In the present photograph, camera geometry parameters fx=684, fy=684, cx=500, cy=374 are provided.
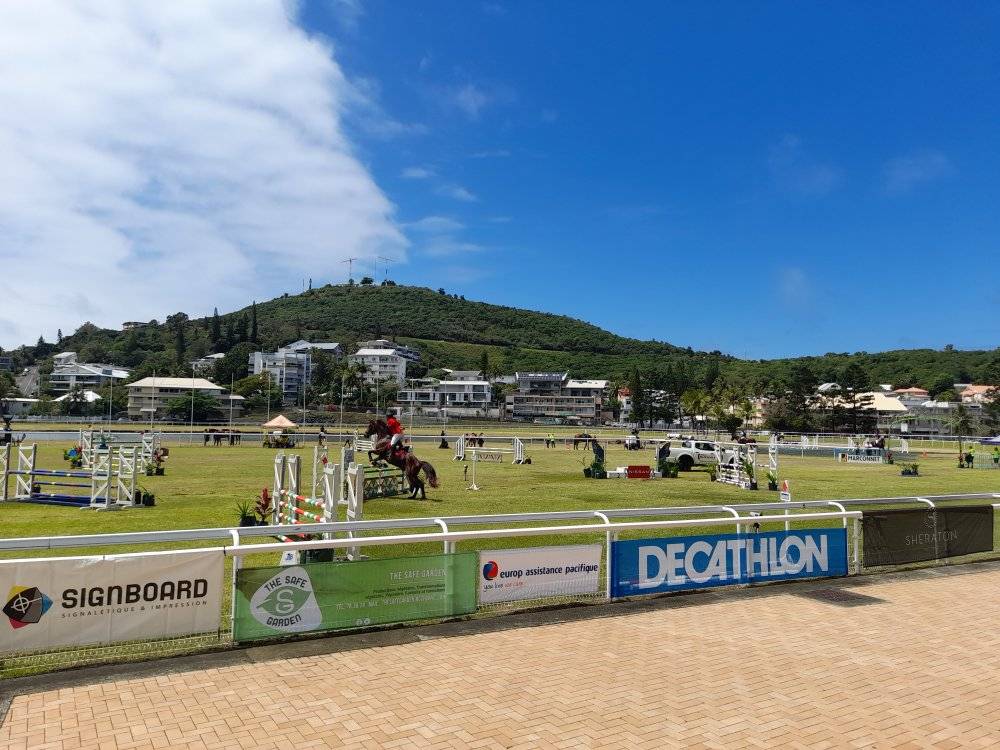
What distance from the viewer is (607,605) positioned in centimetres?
973

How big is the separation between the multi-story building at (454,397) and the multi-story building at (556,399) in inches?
320

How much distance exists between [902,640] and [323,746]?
697 centimetres

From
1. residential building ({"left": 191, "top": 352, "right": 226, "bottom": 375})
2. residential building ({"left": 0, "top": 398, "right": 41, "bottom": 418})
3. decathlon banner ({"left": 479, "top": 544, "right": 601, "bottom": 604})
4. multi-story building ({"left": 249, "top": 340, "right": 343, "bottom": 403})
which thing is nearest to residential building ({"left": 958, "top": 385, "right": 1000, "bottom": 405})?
decathlon banner ({"left": 479, "top": 544, "right": 601, "bottom": 604})

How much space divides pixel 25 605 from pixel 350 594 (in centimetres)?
319

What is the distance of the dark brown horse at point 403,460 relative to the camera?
22219 millimetres

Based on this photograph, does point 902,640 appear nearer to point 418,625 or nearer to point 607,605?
point 607,605

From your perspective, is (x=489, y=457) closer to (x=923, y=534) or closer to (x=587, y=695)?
(x=923, y=534)

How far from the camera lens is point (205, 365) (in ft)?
604

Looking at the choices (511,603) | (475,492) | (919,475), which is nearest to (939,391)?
(919,475)

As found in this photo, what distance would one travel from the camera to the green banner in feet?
24.8

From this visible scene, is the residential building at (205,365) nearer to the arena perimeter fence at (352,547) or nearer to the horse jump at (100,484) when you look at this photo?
the horse jump at (100,484)

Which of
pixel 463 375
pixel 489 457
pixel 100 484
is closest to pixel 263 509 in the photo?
pixel 100 484

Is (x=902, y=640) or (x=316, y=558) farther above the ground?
(x=316, y=558)

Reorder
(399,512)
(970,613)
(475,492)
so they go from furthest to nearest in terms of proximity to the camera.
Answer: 1. (475,492)
2. (399,512)
3. (970,613)
